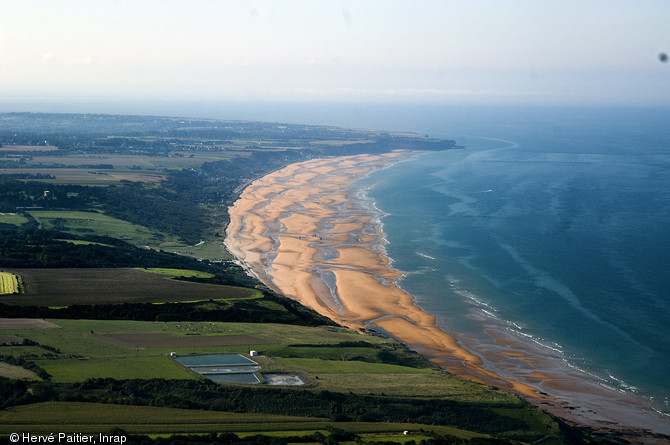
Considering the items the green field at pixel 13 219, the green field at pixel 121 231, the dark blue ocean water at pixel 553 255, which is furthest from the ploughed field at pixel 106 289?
the green field at pixel 13 219

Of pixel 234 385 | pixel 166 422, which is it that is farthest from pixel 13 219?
pixel 166 422

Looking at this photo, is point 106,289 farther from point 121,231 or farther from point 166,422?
point 121,231

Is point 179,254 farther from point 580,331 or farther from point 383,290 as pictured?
point 580,331

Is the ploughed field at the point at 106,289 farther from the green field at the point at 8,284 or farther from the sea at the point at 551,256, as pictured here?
the sea at the point at 551,256

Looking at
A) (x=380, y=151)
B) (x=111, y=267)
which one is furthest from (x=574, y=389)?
(x=380, y=151)

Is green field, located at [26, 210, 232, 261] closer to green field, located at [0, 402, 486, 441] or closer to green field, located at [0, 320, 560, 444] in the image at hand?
green field, located at [0, 320, 560, 444]
